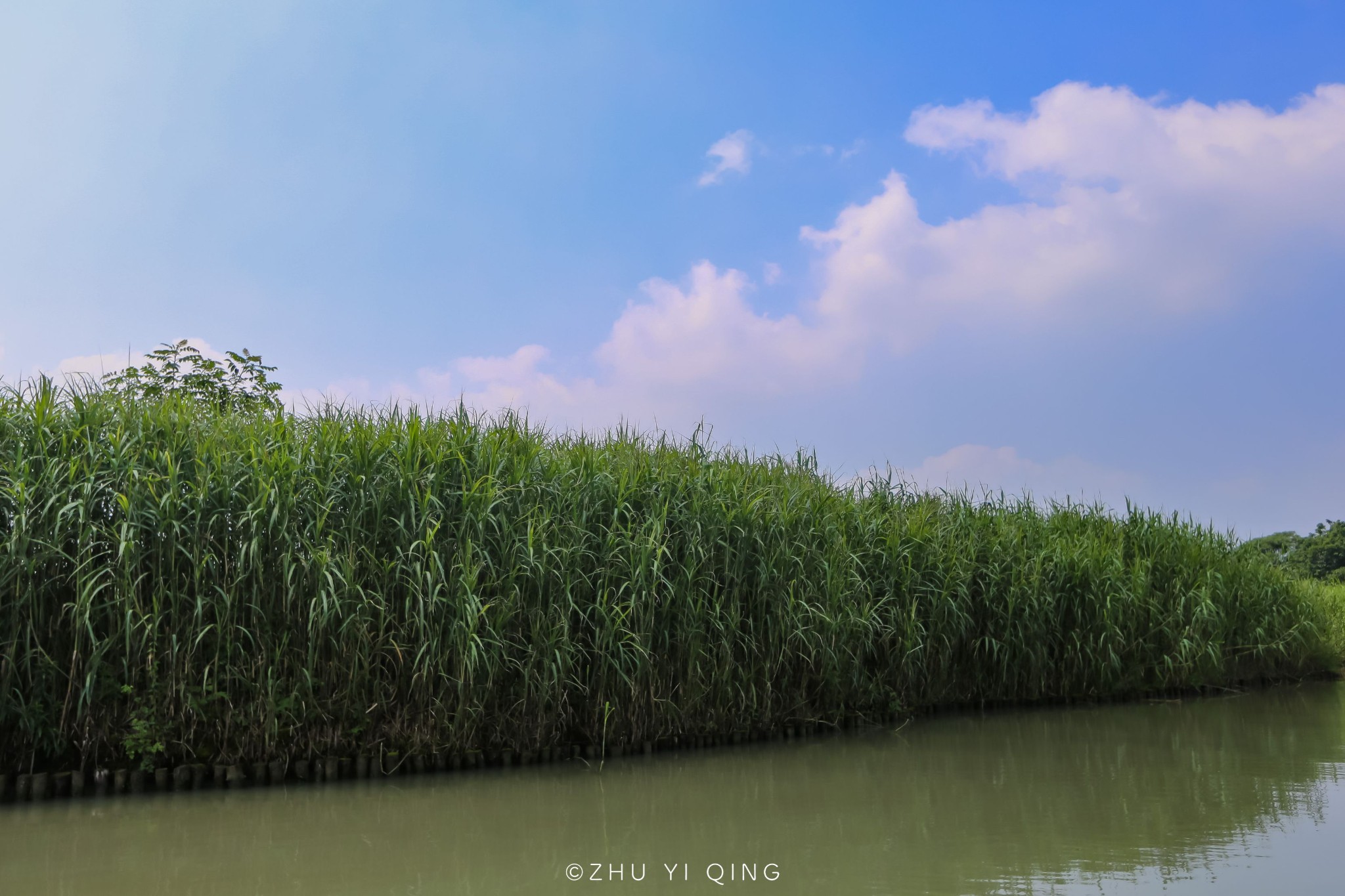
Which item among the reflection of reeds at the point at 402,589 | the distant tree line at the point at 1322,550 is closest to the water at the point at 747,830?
the reflection of reeds at the point at 402,589

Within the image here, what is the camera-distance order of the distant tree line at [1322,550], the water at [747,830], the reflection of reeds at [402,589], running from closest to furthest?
the water at [747,830] < the reflection of reeds at [402,589] < the distant tree line at [1322,550]

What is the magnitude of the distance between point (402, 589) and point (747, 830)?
2347mm

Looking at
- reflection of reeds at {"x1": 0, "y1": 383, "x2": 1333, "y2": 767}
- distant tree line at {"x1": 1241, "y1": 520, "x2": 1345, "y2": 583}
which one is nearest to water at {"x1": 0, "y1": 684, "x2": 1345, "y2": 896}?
reflection of reeds at {"x1": 0, "y1": 383, "x2": 1333, "y2": 767}

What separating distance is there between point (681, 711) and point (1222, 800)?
308 cm

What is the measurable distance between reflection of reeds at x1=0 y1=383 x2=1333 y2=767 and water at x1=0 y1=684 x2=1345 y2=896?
0.40 meters

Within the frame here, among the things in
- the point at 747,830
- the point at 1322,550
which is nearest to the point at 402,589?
the point at 747,830

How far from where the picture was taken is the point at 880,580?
291 inches

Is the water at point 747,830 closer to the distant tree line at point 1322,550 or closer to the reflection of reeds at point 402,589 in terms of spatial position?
the reflection of reeds at point 402,589

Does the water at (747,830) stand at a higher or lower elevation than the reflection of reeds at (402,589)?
lower

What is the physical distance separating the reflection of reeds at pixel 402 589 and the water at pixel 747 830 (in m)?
0.40

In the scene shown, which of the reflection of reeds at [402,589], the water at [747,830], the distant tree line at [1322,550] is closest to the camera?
the water at [747,830]

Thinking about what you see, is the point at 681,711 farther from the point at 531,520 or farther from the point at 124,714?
the point at 124,714

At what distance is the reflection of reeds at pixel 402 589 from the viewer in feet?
16.0

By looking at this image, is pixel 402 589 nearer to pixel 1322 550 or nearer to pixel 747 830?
pixel 747 830
